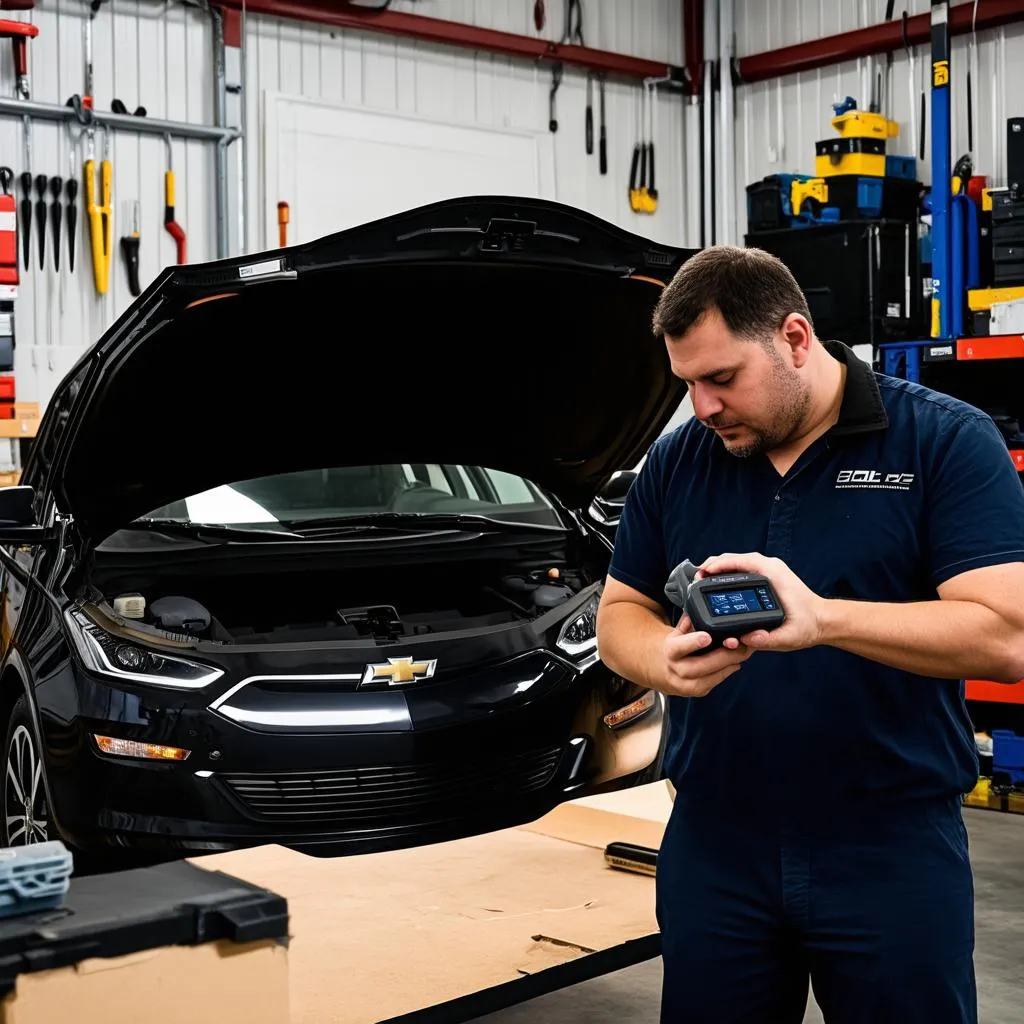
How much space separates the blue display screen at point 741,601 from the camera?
68.6 inches

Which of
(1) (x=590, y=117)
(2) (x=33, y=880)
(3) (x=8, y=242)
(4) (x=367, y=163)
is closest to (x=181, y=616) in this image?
(2) (x=33, y=880)

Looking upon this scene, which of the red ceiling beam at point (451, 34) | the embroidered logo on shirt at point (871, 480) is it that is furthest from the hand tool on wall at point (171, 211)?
the embroidered logo on shirt at point (871, 480)

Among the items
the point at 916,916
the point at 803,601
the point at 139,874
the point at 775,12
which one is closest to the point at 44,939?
the point at 139,874

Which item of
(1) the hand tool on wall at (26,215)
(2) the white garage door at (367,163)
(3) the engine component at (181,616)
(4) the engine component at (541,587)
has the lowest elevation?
(3) the engine component at (181,616)

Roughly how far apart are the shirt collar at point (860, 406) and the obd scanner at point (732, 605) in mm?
336

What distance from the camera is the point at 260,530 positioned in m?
3.80

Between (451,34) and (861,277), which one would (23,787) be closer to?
(861,277)

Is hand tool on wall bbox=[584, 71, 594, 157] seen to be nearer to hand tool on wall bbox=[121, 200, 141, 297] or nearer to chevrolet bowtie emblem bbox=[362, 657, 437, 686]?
hand tool on wall bbox=[121, 200, 141, 297]

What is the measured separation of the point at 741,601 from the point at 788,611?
6 centimetres

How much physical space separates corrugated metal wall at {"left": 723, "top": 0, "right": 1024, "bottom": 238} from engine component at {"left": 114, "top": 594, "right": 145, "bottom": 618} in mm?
6329

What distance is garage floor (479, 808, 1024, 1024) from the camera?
12.1 ft

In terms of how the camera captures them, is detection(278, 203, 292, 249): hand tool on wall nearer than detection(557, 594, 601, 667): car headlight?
No

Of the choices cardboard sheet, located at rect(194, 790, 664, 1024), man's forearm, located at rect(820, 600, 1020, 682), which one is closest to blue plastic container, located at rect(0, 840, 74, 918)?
man's forearm, located at rect(820, 600, 1020, 682)

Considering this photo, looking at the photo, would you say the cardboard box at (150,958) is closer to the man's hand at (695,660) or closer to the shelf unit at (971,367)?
the man's hand at (695,660)
